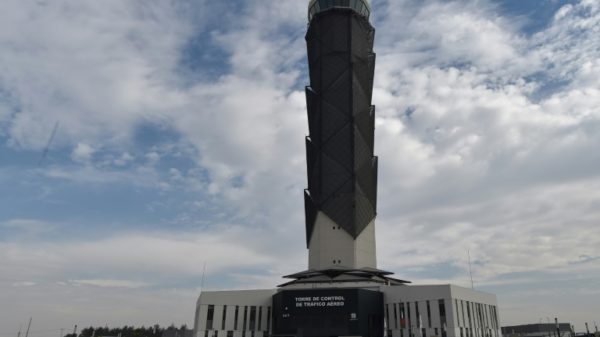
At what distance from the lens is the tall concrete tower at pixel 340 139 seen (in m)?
69.9

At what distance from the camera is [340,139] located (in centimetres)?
7344

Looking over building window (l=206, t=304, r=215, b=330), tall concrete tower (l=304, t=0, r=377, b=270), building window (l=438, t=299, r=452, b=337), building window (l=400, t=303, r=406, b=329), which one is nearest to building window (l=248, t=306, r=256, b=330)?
building window (l=206, t=304, r=215, b=330)

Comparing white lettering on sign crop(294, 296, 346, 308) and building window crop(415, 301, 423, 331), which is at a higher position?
white lettering on sign crop(294, 296, 346, 308)

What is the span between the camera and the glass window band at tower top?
79750mm

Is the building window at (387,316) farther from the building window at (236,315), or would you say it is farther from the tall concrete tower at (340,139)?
the building window at (236,315)

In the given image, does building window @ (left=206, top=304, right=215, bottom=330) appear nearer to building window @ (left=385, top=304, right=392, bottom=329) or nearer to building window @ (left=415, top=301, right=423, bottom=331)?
building window @ (left=385, top=304, right=392, bottom=329)

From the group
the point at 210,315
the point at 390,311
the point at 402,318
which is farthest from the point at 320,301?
the point at 210,315

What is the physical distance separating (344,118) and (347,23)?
733 inches

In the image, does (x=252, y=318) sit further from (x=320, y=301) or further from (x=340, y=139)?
(x=340, y=139)

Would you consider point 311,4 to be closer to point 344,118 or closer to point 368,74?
point 368,74

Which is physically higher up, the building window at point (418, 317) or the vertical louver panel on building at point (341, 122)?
the vertical louver panel on building at point (341, 122)

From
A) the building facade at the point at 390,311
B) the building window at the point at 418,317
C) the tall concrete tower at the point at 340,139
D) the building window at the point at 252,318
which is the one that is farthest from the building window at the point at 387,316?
the building window at the point at 252,318

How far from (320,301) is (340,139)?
94.8ft

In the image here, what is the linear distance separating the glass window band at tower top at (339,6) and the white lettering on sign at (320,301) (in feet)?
173
